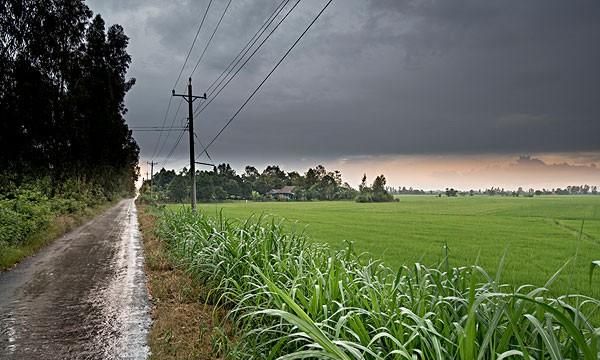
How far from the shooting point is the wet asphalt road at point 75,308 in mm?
4742

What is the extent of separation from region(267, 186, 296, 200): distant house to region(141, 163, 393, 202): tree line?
621mm

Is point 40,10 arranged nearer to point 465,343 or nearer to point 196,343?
point 196,343

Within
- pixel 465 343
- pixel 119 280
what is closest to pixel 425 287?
pixel 465 343

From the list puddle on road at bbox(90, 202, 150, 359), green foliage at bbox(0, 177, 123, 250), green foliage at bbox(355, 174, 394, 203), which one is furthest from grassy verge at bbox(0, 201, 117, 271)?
green foliage at bbox(355, 174, 394, 203)

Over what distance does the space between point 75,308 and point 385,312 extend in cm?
504

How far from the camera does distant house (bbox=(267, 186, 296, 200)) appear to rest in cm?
10250

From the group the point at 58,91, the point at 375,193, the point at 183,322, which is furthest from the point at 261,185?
A: the point at 183,322

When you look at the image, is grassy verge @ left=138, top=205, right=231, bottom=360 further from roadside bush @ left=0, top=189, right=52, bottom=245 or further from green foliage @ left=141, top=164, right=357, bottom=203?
green foliage @ left=141, top=164, right=357, bottom=203

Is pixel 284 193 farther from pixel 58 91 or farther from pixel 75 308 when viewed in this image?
pixel 75 308

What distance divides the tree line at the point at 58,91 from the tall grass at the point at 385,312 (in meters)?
14.6

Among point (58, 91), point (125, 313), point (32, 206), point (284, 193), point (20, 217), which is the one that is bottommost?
point (125, 313)

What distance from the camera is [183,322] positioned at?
5.24 metres

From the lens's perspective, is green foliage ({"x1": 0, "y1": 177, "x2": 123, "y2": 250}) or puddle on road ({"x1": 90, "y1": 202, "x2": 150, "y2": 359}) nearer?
puddle on road ({"x1": 90, "y1": 202, "x2": 150, "y2": 359})

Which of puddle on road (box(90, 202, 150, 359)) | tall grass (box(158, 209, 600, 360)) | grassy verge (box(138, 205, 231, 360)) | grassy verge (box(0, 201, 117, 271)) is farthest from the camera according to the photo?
grassy verge (box(0, 201, 117, 271))
